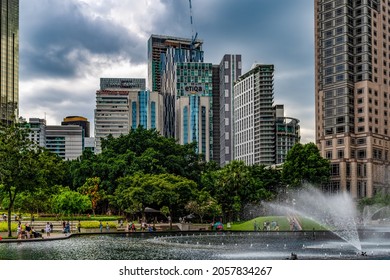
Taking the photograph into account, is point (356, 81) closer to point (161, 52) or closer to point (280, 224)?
point (280, 224)

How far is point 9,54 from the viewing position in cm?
1347

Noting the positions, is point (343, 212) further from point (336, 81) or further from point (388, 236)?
point (336, 81)

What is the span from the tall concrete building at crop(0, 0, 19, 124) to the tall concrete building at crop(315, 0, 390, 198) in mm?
8403

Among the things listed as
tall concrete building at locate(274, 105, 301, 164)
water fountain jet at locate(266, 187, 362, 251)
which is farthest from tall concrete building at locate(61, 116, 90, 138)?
water fountain jet at locate(266, 187, 362, 251)

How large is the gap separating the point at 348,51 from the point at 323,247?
6.15 meters

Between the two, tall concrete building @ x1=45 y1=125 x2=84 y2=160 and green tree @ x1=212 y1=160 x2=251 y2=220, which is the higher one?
tall concrete building @ x1=45 y1=125 x2=84 y2=160

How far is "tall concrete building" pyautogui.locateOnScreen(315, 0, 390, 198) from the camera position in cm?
1856

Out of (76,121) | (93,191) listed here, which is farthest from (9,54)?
(93,191)

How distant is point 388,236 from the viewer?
2297 centimetres

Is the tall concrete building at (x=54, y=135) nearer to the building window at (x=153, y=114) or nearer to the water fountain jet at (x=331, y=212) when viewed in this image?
the building window at (x=153, y=114)

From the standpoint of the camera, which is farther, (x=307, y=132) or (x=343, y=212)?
(x=343, y=212)

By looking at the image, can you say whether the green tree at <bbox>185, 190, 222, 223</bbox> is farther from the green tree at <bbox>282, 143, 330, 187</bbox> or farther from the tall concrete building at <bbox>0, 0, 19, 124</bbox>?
the tall concrete building at <bbox>0, 0, 19, 124</bbox>
